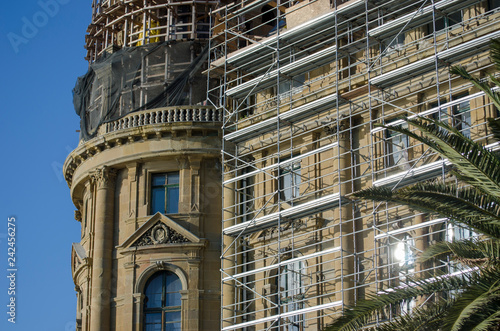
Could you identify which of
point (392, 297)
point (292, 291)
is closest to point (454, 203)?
point (392, 297)

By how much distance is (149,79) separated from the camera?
45281 millimetres

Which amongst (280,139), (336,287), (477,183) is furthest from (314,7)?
(477,183)

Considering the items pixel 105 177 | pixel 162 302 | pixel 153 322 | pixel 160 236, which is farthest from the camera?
pixel 105 177

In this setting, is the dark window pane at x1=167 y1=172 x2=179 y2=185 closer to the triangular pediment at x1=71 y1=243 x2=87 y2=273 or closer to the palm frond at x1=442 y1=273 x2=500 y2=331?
the triangular pediment at x1=71 y1=243 x2=87 y2=273

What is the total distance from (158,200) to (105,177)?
2406mm

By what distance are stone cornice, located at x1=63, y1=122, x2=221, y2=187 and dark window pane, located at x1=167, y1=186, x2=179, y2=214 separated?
208cm

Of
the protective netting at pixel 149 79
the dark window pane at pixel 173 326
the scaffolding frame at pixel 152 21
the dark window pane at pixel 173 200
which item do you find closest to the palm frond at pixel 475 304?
the dark window pane at pixel 173 326

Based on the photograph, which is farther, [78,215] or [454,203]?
[78,215]

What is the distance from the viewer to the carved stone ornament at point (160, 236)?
139ft

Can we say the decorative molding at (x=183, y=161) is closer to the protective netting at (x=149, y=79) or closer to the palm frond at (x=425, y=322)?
the protective netting at (x=149, y=79)

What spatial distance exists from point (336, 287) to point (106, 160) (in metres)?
12.5

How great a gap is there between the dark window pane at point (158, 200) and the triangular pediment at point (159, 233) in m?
0.87

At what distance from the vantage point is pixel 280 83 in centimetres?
4088

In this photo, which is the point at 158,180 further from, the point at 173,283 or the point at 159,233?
the point at 173,283
